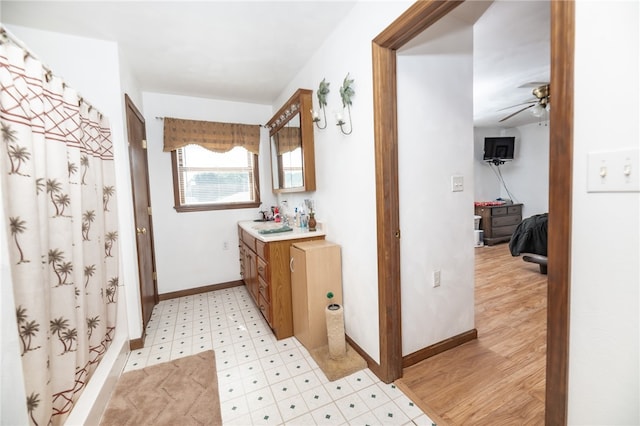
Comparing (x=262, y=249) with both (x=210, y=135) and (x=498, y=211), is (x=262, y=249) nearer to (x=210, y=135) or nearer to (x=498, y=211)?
(x=210, y=135)

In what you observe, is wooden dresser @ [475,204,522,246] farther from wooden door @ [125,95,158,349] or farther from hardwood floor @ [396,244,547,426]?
wooden door @ [125,95,158,349]

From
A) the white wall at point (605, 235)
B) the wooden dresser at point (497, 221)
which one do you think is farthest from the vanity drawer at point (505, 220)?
the white wall at point (605, 235)

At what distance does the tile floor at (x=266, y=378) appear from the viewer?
59.9 inches

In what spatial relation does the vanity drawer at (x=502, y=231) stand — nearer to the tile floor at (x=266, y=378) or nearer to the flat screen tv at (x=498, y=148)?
the flat screen tv at (x=498, y=148)

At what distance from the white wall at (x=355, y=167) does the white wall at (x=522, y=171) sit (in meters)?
5.02

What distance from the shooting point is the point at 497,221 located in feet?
17.9

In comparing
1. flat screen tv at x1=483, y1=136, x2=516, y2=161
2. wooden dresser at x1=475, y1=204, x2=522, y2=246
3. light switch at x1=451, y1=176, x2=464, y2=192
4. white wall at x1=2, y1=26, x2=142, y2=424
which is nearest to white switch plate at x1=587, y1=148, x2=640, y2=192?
light switch at x1=451, y1=176, x2=464, y2=192

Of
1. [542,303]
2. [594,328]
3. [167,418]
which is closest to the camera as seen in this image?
[594,328]

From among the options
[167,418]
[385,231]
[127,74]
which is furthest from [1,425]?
[127,74]

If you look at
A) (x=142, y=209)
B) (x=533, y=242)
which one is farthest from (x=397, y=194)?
(x=533, y=242)

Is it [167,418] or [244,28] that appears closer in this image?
[167,418]

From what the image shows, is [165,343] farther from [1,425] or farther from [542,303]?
[542,303]

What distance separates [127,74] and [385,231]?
2.59 m

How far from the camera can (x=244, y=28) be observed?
2.00 metres
